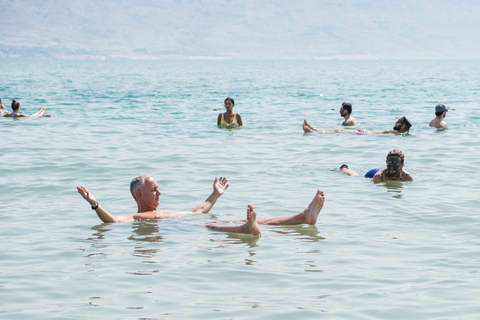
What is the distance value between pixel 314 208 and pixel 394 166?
3.60 meters

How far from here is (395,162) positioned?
11906mm

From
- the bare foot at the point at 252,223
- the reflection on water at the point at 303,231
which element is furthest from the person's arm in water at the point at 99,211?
the reflection on water at the point at 303,231

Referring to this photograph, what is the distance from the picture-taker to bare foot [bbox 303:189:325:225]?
880cm

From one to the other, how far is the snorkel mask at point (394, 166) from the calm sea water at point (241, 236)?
0.84 feet

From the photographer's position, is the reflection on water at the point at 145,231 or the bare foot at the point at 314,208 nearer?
the reflection on water at the point at 145,231

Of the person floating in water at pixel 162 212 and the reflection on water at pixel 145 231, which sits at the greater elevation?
the person floating in water at pixel 162 212

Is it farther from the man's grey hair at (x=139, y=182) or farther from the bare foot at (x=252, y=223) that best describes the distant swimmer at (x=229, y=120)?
the bare foot at (x=252, y=223)

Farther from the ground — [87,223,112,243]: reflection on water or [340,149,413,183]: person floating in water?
[340,149,413,183]: person floating in water

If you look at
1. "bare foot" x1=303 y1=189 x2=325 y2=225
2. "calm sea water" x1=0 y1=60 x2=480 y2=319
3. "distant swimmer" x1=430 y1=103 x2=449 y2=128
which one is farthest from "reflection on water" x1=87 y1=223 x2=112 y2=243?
"distant swimmer" x1=430 y1=103 x2=449 y2=128

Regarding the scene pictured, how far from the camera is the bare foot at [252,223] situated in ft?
26.4

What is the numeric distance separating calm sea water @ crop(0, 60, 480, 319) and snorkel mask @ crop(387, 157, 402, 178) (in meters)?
0.26

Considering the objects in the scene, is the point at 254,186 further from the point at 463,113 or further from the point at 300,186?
the point at 463,113

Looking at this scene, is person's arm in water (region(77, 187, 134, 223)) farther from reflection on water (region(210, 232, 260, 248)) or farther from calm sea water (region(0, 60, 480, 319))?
reflection on water (region(210, 232, 260, 248))

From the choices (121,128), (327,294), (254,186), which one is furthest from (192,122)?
(327,294)
